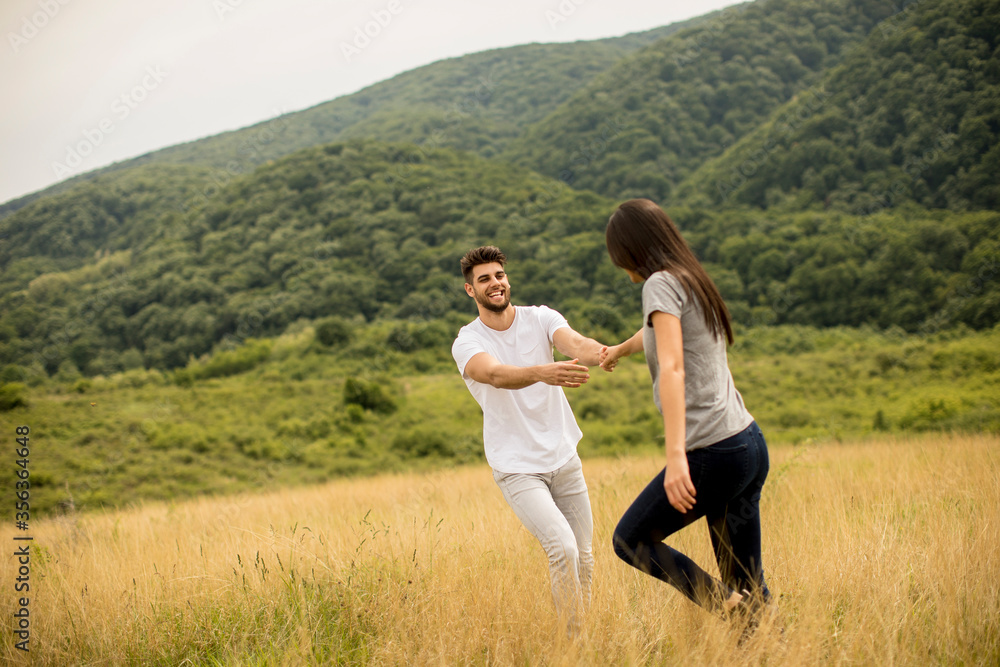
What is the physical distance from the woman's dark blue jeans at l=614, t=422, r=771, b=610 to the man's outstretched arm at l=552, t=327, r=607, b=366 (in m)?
0.87

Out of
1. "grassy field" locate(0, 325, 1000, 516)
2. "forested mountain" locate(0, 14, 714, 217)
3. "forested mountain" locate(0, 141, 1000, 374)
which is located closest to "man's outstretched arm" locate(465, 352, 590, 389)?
"grassy field" locate(0, 325, 1000, 516)

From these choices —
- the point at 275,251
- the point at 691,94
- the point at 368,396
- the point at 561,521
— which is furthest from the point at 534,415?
the point at 691,94

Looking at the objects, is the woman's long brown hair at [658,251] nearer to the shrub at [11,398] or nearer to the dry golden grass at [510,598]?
the dry golden grass at [510,598]

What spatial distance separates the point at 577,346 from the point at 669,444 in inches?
43.8

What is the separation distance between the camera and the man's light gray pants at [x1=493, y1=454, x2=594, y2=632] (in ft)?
9.29

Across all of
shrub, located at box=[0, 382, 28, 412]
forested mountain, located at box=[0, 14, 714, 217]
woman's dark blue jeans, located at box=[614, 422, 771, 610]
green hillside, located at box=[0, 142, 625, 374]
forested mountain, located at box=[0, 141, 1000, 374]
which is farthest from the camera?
forested mountain, located at box=[0, 14, 714, 217]

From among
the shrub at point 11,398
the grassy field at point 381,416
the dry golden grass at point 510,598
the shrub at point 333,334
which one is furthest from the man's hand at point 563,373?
the shrub at point 333,334

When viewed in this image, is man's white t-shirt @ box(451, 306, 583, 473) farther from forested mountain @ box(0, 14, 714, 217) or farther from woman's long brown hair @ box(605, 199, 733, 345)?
forested mountain @ box(0, 14, 714, 217)

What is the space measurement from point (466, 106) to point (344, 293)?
8559cm

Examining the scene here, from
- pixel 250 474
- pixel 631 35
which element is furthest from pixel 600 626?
pixel 631 35

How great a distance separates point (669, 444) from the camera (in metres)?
2.28

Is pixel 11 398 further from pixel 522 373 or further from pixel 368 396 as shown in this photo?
pixel 522 373

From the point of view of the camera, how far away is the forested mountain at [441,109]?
110875 millimetres

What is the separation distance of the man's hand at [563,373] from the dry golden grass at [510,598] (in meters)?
1.06
